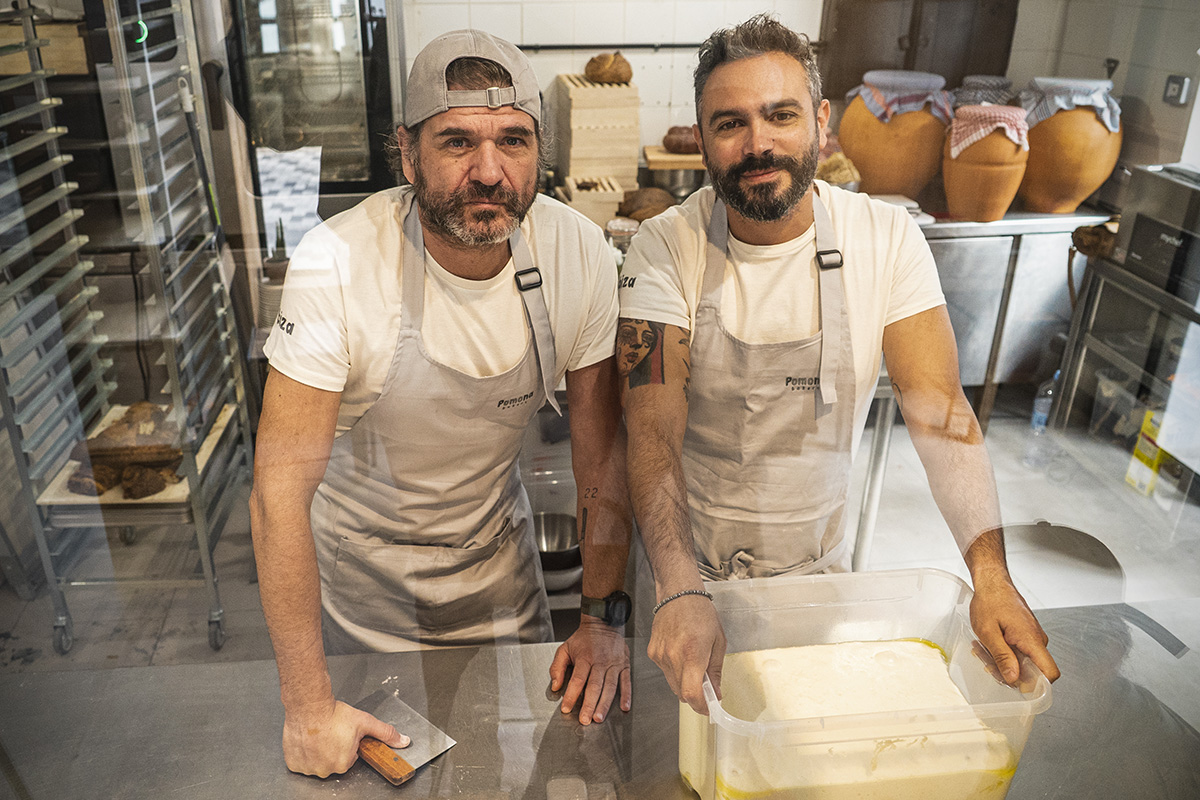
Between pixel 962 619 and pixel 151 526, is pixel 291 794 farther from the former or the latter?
pixel 962 619

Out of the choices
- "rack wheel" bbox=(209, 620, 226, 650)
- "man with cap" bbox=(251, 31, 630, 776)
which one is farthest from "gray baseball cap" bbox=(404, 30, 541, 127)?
"rack wheel" bbox=(209, 620, 226, 650)

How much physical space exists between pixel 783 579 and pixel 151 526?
0.69m

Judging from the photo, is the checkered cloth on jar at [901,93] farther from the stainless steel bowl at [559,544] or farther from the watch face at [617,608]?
the stainless steel bowl at [559,544]

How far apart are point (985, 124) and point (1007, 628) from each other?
0.47 meters

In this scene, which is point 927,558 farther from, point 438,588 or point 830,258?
point 438,588

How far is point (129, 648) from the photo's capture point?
0.92 meters

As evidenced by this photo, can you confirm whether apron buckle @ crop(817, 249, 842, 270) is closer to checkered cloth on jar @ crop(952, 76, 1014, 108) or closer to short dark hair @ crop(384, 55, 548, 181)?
checkered cloth on jar @ crop(952, 76, 1014, 108)

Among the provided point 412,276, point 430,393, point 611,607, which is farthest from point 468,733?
point 412,276

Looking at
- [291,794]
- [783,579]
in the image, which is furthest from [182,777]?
[783,579]

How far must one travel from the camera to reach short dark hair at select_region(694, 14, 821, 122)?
2.21ft

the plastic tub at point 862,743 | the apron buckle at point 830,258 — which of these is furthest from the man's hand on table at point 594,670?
the apron buckle at point 830,258

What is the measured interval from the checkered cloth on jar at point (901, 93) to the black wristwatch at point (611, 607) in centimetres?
56

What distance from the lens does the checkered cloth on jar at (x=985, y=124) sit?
73cm

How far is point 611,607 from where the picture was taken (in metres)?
0.90
